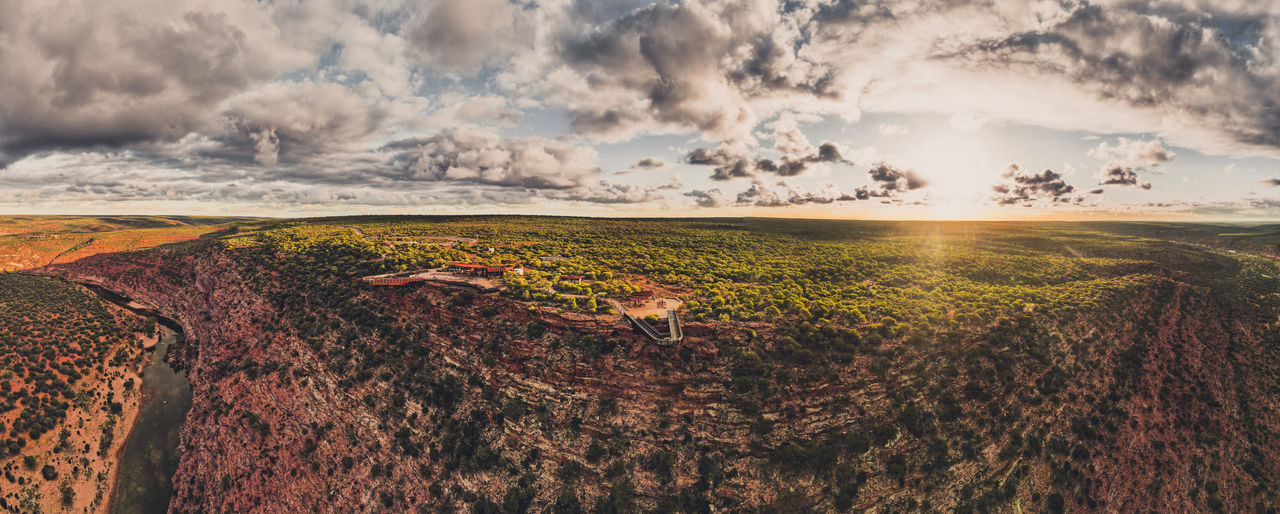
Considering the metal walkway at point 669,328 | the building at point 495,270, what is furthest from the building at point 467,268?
the metal walkway at point 669,328

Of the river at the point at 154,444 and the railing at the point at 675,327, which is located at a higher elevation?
the railing at the point at 675,327

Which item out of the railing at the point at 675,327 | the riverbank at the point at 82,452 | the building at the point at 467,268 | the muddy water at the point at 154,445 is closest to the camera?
the railing at the point at 675,327

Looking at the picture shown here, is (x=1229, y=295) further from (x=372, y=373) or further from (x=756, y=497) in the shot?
(x=372, y=373)

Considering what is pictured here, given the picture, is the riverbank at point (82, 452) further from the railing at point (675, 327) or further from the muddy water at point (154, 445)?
the railing at point (675, 327)

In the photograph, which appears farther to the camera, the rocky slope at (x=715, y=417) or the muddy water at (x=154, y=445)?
the muddy water at (x=154, y=445)

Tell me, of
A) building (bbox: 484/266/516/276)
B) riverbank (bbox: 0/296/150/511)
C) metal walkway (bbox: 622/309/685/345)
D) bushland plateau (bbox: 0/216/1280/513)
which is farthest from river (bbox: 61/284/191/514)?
metal walkway (bbox: 622/309/685/345)

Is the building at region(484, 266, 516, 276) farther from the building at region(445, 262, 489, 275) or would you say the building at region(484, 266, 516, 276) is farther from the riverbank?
the riverbank

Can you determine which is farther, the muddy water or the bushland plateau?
the muddy water
